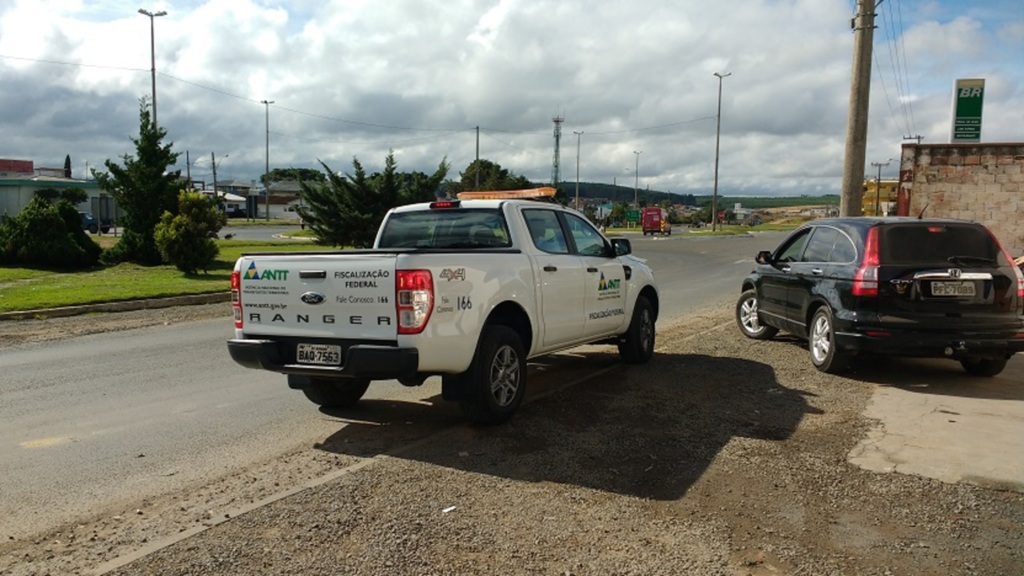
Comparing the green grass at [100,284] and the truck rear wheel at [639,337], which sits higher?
the truck rear wheel at [639,337]

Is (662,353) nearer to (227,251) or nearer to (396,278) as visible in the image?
(396,278)

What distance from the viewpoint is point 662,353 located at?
9.62 m

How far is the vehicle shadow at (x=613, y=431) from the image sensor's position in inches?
202

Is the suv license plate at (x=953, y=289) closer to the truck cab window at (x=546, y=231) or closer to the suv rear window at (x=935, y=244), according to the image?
the suv rear window at (x=935, y=244)

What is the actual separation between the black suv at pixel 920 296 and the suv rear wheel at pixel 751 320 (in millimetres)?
2003

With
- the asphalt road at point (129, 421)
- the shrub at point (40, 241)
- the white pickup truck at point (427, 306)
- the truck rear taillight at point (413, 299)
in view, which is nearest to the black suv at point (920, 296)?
the white pickup truck at point (427, 306)

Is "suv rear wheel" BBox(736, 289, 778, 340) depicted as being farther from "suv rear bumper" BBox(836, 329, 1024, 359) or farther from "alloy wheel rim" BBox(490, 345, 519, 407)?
"alloy wheel rim" BBox(490, 345, 519, 407)

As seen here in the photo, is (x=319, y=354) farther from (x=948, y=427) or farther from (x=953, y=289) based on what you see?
(x=953, y=289)

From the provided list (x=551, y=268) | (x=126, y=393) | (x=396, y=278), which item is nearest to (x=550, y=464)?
(x=396, y=278)

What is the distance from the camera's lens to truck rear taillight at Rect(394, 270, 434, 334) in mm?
5457

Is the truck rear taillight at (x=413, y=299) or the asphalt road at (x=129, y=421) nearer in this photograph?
the asphalt road at (x=129, y=421)

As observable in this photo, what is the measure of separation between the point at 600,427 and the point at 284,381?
3561mm

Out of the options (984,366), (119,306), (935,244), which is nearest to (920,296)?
(935,244)

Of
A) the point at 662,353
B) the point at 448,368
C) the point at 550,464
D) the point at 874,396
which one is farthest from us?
the point at 662,353
